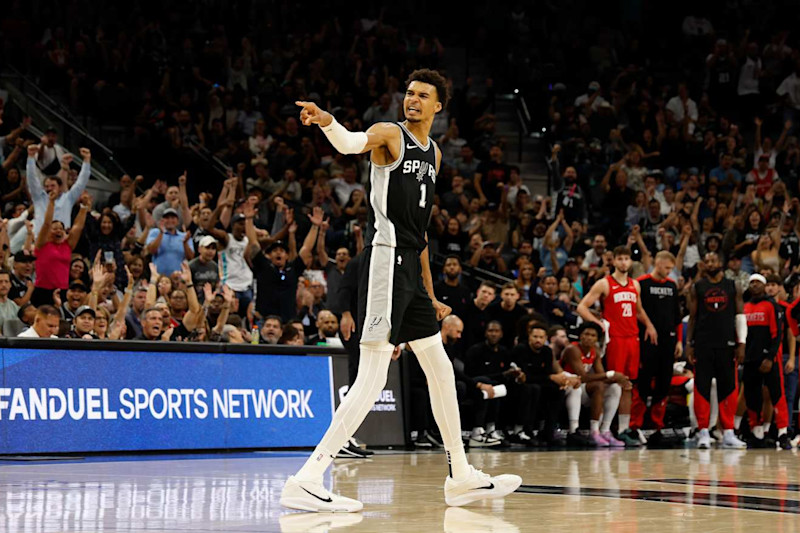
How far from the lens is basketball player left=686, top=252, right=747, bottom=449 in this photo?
14398 mm

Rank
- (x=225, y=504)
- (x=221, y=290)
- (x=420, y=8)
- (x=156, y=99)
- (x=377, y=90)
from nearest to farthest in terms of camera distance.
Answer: (x=225, y=504), (x=221, y=290), (x=156, y=99), (x=377, y=90), (x=420, y=8)

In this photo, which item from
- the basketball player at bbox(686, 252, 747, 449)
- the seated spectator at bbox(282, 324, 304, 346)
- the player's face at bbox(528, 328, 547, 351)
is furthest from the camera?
the basketball player at bbox(686, 252, 747, 449)

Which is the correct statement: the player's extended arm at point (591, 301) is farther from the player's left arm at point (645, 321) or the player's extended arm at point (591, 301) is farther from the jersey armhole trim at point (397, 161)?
the jersey armhole trim at point (397, 161)

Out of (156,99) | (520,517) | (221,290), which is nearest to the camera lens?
(520,517)

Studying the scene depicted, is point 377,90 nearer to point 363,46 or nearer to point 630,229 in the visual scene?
point 363,46

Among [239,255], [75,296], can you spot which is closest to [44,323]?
[75,296]

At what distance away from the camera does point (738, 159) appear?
21.7m

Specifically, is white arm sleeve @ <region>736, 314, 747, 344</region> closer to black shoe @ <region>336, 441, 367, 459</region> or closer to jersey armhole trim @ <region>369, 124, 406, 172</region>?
black shoe @ <region>336, 441, 367, 459</region>

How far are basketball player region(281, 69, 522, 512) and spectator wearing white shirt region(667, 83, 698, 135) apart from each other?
1714 centimetres

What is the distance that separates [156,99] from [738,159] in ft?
35.0

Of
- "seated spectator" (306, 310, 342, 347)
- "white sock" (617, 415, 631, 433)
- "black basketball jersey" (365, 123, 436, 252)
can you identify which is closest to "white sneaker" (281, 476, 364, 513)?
"black basketball jersey" (365, 123, 436, 252)

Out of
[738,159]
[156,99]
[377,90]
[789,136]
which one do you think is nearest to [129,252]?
[156,99]

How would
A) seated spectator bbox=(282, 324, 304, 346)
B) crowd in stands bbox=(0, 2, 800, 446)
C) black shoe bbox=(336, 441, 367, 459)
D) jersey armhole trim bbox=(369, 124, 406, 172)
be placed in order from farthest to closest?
crowd in stands bbox=(0, 2, 800, 446)
seated spectator bbox=(282, 324, 304, 346)
black shoe bbox=(336, 441, 367, 459)
jersey armhole trim bbox=(369, 124, 406, 172)

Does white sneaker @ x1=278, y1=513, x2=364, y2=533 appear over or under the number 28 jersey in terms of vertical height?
under
